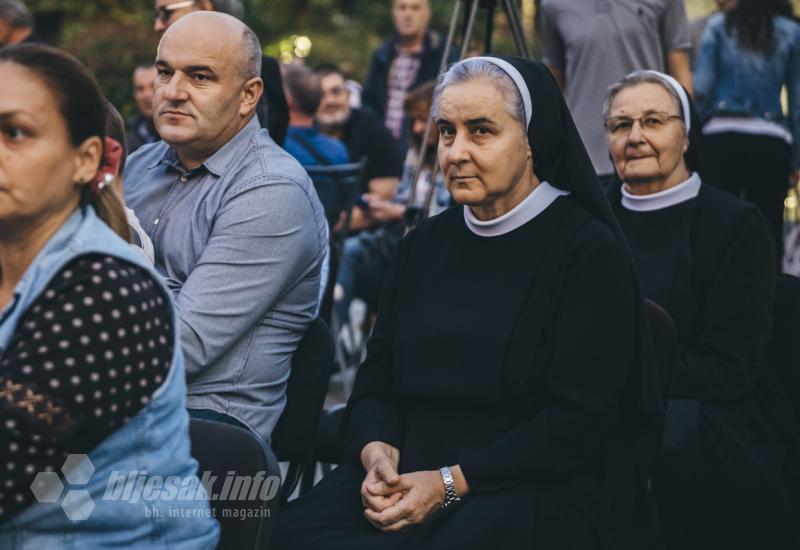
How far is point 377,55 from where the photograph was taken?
1005 centimetres

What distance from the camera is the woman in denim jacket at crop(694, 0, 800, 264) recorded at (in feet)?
21.8

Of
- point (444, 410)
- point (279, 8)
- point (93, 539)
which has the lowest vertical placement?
point (279, 8)

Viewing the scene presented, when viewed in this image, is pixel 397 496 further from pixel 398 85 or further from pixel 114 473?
pixel 398 85

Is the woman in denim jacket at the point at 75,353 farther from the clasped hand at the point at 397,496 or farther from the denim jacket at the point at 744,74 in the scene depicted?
the denim jacket at the point at 744,74

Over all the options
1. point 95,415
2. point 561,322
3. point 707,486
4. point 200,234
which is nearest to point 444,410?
point 561,322

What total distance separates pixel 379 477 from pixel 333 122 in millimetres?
5959

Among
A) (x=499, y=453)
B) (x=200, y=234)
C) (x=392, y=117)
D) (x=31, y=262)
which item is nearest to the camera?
(x=31, y=262)

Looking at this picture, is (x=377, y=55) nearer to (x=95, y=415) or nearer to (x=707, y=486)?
(x=707, y=486)

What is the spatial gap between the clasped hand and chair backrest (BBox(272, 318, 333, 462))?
0.24 meters

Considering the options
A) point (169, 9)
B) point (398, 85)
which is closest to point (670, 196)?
point (169, 9)

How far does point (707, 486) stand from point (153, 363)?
2347 millimetres

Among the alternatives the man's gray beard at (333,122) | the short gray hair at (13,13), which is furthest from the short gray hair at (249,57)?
the man's gray beard at (333,122)

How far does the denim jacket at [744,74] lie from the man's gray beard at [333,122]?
2913 mm

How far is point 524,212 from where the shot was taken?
3.45m
